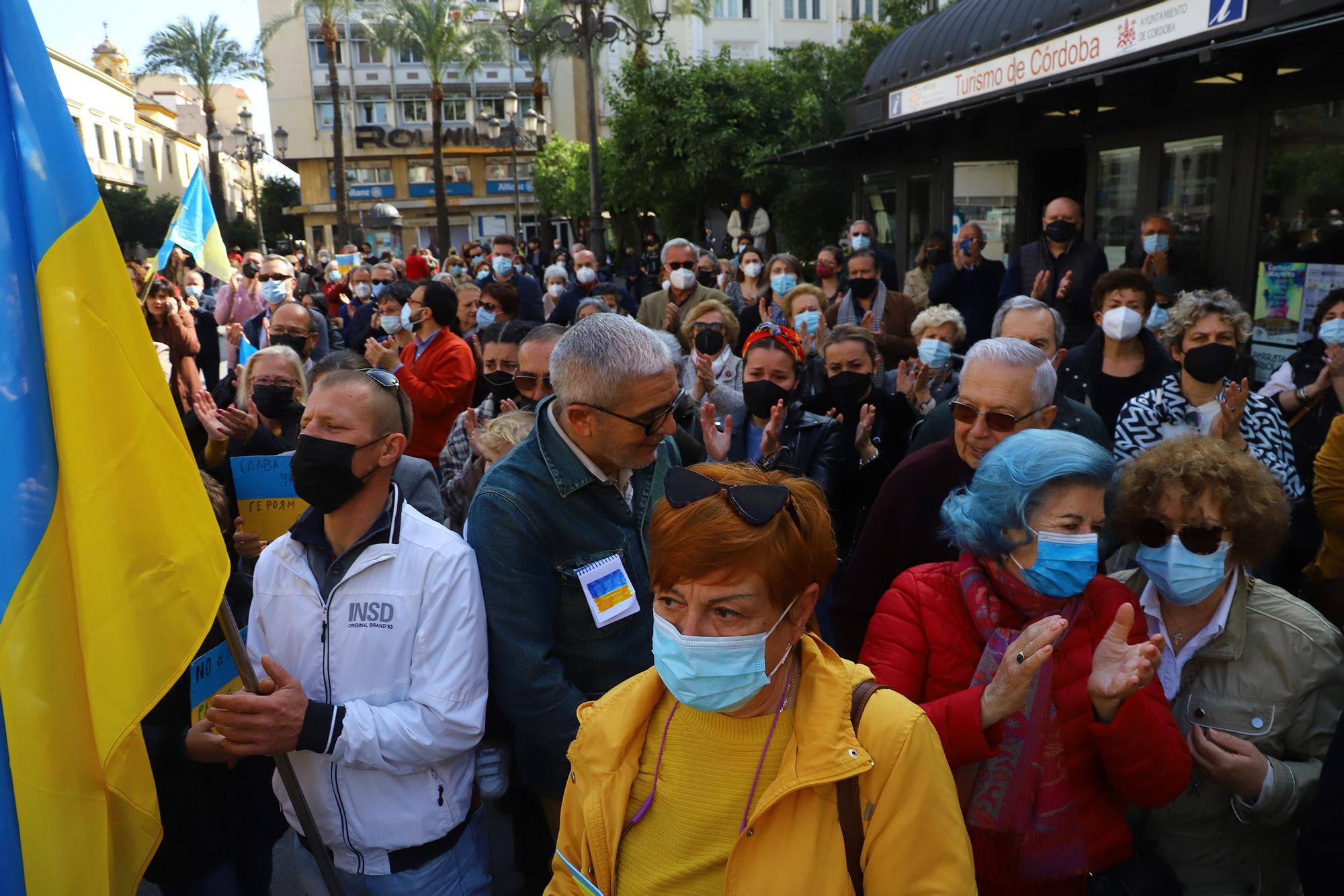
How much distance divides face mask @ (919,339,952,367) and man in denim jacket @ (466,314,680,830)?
2724 mm

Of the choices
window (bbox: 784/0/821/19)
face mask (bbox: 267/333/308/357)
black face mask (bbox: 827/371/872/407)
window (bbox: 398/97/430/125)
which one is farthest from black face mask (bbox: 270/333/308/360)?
window (bbox: 398/97/430/125)

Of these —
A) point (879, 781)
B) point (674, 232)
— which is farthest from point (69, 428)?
point (674, 232)

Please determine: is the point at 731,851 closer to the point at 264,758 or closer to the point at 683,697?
the point at 683,697

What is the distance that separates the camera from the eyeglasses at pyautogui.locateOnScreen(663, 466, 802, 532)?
1.74 m

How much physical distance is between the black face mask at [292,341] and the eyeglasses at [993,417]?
14.4ft

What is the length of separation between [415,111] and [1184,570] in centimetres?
6140

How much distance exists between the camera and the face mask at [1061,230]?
7.16 metres

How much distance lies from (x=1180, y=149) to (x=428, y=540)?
7.86 metres

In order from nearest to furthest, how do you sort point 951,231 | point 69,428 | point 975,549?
1. point 69,428
2. point 975,549
3. point 951,231

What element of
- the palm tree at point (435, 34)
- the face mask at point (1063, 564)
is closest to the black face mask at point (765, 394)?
the face mask at point (1063, 564)

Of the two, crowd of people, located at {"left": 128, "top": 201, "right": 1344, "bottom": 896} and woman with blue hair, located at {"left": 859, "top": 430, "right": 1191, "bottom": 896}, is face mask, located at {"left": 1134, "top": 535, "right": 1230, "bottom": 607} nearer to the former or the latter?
crowd of people, located at {"left": 128, "top": 201, "right": 1344, "bottom": 896}

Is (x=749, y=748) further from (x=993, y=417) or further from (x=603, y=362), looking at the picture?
(x=993, y=417)

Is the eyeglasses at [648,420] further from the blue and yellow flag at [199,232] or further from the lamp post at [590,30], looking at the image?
the lamp post at [590,30]

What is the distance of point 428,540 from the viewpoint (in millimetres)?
2523
